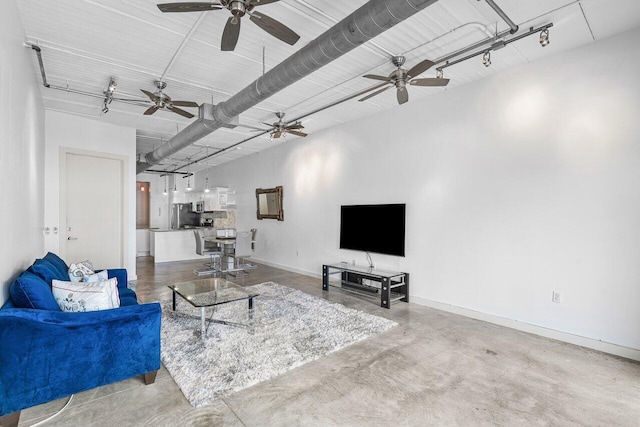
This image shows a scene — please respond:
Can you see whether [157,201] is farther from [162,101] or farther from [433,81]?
[433,81]

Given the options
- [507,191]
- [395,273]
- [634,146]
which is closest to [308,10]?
[507,191]

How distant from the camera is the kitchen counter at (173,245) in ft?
27.7

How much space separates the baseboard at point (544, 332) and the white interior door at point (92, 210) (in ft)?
19.2

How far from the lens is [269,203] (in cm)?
827

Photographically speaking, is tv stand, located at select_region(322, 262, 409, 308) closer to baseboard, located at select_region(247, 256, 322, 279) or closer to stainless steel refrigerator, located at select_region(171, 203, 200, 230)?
baseboard, located at select_region(247, 256, 322, 279)

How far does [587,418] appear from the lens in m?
2.22

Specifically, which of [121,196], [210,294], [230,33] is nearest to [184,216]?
[121,196]

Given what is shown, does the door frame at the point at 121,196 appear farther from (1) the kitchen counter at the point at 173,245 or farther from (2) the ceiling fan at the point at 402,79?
(2) the ceiling fan at the point at 402,79

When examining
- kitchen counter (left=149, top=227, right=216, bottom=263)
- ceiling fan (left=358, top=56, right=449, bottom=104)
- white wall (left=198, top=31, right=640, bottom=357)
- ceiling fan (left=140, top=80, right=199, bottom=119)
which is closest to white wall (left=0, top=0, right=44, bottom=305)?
ceiling fan (left=140, top=80, right=199, bottom=119)

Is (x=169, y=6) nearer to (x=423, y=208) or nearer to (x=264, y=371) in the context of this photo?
(x=264, y=371)

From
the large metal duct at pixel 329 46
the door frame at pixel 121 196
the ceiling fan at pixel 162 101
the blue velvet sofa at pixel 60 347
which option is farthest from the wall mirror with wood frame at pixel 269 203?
the blue velvet sofa at pixel 60 347

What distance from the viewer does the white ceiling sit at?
2.83 m

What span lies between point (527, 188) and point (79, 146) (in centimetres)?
724

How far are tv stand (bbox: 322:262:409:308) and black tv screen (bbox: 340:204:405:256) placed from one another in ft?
1.27
